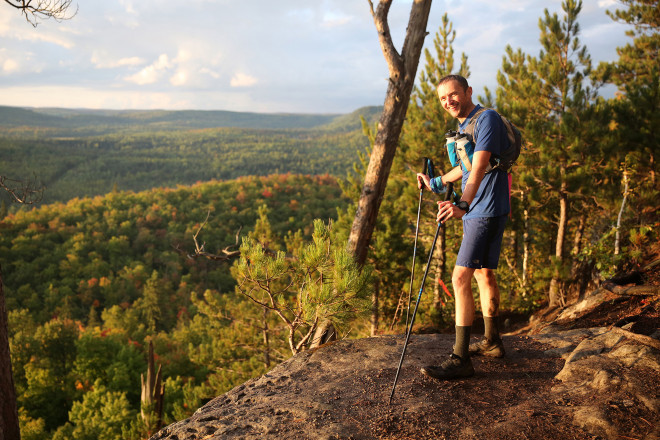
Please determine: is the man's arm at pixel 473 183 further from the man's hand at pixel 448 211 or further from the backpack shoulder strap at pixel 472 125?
the backpack shoulder strap at pixel 472 125

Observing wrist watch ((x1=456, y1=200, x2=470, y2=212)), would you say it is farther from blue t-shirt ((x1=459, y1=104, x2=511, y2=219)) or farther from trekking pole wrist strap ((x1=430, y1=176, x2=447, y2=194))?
trekking pole wrist strap ((x1=430, y1=176, x2=447, y2=194))

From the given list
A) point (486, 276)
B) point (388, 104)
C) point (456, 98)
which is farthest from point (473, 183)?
point (388, 104)

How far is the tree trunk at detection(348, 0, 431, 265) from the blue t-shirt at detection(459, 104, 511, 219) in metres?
1.68

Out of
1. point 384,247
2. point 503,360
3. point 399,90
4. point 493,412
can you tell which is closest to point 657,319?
point 503,360

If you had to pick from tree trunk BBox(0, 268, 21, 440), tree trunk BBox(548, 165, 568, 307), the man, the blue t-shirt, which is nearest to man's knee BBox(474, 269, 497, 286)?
the man

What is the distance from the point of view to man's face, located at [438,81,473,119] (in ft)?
8.77

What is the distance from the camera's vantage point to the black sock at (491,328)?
2943 millimetres

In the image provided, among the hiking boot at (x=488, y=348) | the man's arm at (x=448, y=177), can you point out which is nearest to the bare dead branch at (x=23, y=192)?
the man's arm at (x=448, y=177)

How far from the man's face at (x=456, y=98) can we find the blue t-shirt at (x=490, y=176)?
0.17ft

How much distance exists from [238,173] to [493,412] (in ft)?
344

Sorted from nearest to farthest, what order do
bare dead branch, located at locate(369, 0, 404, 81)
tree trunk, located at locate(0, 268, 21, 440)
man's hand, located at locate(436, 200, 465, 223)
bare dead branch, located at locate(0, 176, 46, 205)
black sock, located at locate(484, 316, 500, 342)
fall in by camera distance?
1. man's hand, located at locate(436, 200, 465, 223)
2. black sock, located at locate(484, 316, 500, 342)
3. tree trunk, located at locate(0, 268, 21, 440)
4. bare dead branch, located at locate(0, 176, 46, 205)
5. bare dead branch, located at locate(369, 0, 404, 81)

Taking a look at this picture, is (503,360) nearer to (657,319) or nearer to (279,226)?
(657,319)

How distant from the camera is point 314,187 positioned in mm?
63594

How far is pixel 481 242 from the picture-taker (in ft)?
8.72
